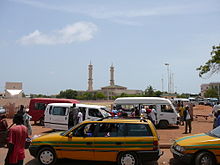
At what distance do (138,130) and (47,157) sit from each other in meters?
2.97

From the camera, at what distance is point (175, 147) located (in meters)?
7.88

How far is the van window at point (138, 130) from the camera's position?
7230 mm

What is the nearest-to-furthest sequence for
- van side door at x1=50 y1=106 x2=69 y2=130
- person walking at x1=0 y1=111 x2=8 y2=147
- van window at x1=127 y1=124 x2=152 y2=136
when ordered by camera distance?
van window at x1=127 y1=124 x2=152 y2=136, person walking at x1=0 y1=111 x2=8 y2=147, van side door at x1=50 y1=106 x2=69 y2=130

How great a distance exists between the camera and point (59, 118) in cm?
1493

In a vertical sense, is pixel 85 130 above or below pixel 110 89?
below

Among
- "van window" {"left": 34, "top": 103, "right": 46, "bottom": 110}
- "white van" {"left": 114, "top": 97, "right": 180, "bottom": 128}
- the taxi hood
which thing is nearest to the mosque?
"van window" {"left": 34, "top": 103, "right": 46, "bottom": 110}

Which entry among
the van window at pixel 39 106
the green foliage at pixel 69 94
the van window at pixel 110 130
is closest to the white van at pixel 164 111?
the van window at pixel 39 106

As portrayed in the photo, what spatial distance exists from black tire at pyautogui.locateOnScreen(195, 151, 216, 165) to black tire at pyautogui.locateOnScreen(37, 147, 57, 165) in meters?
4.39

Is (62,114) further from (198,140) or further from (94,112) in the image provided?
(198,140)

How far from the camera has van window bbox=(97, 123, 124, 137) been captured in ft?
23.9

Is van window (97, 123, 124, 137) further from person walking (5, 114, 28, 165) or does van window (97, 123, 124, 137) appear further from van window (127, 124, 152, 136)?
person walking (5, 114, 28, 165)

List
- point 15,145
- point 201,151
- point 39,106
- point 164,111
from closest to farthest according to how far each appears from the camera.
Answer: point 15,145 → point 201,151 → point 164,111 → point 39,106

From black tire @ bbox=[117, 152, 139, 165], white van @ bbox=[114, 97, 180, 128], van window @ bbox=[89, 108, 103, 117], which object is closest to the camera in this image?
black tire @ bbox=[117, 152, 139, 165]

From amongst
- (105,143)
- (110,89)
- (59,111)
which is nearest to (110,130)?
(105,143)
